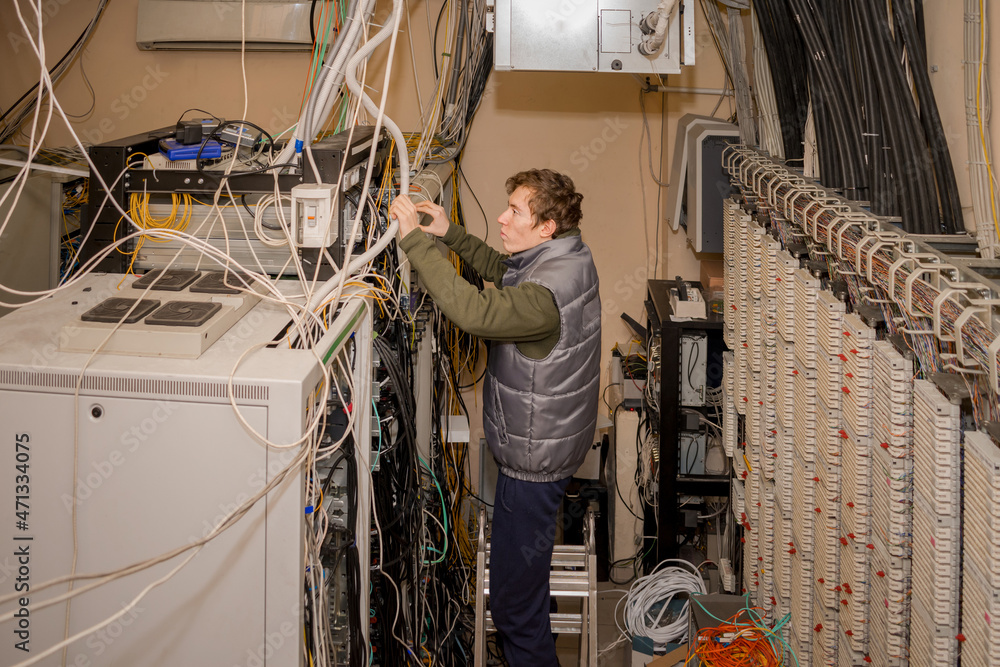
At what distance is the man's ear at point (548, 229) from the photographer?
8.11 ft

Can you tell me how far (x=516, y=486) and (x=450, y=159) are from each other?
1.76 m

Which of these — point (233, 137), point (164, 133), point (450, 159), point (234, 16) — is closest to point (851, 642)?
point (233, 137)

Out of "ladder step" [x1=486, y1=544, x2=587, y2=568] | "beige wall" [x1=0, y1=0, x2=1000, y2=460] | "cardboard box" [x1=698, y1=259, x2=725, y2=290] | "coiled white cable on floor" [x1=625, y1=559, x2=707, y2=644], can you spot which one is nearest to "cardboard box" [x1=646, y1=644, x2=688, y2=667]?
"coiled white cable on floor" [x1=625, y1=559, x2=707, y2=644]

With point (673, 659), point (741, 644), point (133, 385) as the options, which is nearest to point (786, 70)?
point (741, 644)

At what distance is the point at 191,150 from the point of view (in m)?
2.31

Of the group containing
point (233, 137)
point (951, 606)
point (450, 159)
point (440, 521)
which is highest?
point (450, 159)

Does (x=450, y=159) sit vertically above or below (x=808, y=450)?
above

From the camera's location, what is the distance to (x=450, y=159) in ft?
12.5

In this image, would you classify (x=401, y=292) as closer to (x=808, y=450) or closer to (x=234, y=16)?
(x=808, y=450)

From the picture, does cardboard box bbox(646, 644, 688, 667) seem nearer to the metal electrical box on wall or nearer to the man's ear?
the man's ear

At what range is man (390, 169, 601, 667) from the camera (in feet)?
7.87

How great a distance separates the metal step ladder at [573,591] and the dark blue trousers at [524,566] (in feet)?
0.27

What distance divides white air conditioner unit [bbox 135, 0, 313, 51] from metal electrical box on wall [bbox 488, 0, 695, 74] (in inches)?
52.5

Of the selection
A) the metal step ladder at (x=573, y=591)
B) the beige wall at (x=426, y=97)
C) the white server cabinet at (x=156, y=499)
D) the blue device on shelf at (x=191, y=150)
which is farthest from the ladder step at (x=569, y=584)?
the beige wall at (x=426, y=97)
